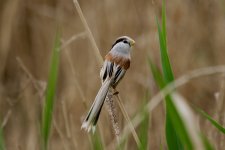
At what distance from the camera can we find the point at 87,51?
4016 mm

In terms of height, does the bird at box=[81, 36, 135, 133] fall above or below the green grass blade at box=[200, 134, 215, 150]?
above

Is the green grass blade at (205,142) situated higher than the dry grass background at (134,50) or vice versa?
the green grass blade at (205,142)

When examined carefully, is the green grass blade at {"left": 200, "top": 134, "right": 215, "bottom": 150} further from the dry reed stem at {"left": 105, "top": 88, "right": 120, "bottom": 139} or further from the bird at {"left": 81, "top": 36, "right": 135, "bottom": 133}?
the bird at {"left": 81, "top": 36, "right": 135, "bottom": 133}

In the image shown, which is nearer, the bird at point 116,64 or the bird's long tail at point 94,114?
the bird's long tail at point 94,114

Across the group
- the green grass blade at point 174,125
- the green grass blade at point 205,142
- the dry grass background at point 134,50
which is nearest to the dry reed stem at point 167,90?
the green grass blade at point 174,125

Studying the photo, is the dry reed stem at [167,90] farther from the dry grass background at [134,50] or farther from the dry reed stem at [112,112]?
the dry grass background at [134,50]

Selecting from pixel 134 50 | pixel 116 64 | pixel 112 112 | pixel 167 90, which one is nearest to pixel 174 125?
pixel 167 90

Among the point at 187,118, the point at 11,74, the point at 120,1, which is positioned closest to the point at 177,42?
the point at 120,1

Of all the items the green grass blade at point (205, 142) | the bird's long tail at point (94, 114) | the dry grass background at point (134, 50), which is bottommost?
the dry grass background at point (134, 50)

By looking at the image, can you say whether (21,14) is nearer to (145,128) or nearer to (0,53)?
(0,53)

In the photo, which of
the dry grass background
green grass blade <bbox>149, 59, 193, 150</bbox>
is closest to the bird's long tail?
green grass blade <bbox>149, 59, 193, 150</bbox>

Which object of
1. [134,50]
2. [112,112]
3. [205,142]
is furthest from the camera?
[134,50]

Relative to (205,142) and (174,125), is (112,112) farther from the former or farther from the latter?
(205,142)

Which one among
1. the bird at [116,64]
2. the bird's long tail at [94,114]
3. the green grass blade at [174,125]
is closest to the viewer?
the green grass blade at [174,125]
